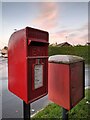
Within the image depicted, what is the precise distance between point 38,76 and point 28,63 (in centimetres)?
29

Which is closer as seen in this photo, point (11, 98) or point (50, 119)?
point (50, 119)

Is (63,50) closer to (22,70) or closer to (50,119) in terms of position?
(50,119)

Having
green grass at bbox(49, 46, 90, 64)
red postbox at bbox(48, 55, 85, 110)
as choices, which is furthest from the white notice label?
green grass at bbox(49, 46, 90, 64)

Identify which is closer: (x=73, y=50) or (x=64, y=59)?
(x=64, y=59)

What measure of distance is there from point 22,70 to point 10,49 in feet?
1.35

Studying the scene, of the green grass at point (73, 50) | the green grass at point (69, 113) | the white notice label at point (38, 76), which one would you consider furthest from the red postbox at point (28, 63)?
the green grass at point (73, 50)

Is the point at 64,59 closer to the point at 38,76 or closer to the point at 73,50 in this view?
the point at 38,76

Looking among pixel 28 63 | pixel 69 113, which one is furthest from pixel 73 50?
pixel 28 63

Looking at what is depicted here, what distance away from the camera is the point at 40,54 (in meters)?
2.02

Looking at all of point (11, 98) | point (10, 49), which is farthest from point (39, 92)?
point (11, 98)

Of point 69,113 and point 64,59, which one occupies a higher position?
point 64,59

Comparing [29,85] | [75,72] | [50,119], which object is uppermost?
[75,72]

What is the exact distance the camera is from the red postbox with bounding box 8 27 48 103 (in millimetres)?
1771

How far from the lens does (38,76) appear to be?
77.7 inches
